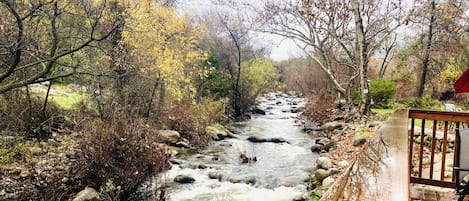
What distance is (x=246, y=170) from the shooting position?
7996 millimetres

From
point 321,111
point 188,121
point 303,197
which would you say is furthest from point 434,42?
point 303,197

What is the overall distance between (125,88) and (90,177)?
373 cm

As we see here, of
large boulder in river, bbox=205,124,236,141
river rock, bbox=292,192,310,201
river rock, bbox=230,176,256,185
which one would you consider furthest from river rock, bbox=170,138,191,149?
river rock, bbox=292,192,310,201

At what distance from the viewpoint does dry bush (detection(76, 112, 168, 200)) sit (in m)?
5.51

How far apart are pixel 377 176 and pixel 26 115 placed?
8.38 m

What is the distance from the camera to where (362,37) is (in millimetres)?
10609

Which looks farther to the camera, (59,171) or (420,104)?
(420,104)

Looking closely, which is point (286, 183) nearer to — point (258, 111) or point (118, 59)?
point (118, 59)

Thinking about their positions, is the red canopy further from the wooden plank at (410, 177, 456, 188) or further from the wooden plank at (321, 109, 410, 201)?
the wooden plank at (321, 109, 410, 201)

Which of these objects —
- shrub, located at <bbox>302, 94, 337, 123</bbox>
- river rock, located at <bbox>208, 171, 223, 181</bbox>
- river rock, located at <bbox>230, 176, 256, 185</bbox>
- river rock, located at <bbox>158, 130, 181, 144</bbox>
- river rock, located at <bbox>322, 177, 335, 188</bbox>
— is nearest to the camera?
river rock, located at <bbox>322, 177, 335, 188</bbox>

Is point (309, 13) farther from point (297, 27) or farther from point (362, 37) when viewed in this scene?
point (362, 37)

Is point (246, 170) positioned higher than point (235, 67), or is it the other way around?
point (235, 67)

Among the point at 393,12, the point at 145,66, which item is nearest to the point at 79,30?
the point at 145,66

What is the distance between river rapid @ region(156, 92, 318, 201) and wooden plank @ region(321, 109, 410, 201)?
4.28 m
